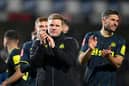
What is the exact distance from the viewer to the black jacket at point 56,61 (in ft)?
28.9

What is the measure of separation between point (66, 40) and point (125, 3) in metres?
14.1

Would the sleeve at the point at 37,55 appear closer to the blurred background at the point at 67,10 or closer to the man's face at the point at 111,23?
the man's face at the point at 111,23

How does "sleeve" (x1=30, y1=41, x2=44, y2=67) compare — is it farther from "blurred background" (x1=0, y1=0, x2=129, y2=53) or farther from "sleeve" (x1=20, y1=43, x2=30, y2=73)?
"blurred background" (x1=0, y1=0, x2=129, y2=53)

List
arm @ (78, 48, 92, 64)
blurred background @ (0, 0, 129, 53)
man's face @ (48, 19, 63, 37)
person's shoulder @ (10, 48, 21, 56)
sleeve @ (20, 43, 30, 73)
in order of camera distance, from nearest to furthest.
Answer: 1. man's face @ (48, 19, 63, 37)
2. arm @ (78, 48, 92, 64)
3. sleeve @ (20, 43, 30, 73)
4. person's shoulder @ (10, 48, 21, 56)
5. blurred background @ (0, 0, 129, 53)

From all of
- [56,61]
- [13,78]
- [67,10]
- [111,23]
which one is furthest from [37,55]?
[67,10]

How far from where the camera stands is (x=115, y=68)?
31.4 ft

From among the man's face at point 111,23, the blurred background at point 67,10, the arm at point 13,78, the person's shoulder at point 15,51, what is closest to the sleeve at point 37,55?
the arm at point 13,78

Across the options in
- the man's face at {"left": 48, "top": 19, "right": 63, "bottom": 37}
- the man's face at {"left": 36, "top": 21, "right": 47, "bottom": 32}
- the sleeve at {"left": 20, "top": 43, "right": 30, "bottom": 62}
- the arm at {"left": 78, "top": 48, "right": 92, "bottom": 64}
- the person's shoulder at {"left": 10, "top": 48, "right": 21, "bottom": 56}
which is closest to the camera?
the man's face at {"left": 48, "top": 19, "right": 63, "bottom": 37}

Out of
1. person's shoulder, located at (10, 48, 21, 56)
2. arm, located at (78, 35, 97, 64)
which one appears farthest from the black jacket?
person's shoulder, located at (10, 48, 21, 56)

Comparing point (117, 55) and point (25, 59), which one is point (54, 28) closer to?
point (25, 59)

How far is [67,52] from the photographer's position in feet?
29.5

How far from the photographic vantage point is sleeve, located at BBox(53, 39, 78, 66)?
28.9 feet

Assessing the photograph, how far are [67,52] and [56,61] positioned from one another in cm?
20

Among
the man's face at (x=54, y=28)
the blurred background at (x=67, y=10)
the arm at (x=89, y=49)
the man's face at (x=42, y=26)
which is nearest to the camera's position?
the man's face at (x=54, y=28)
